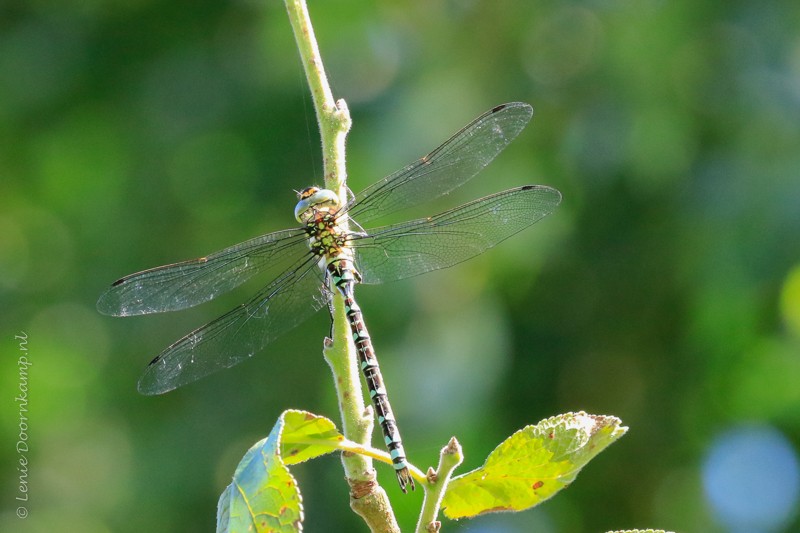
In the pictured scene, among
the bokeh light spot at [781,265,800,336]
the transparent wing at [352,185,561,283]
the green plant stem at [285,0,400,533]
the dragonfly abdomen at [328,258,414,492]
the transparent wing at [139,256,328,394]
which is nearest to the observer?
the green plant stem at [285,0,400,533]

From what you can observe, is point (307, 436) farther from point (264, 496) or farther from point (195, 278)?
point (195, 278)

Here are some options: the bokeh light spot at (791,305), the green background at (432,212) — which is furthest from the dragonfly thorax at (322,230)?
the bokeh light spot at (791,305)

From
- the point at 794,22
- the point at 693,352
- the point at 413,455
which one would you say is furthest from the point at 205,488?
the point at 794,22

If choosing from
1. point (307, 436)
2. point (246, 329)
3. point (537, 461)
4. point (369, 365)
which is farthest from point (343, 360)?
point (246, 329)

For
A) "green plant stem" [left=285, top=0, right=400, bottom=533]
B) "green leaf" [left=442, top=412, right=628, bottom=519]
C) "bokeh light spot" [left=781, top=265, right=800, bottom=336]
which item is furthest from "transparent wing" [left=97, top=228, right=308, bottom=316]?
"bokeh light spot" [left=781, top=265, right=800, bottom=336]

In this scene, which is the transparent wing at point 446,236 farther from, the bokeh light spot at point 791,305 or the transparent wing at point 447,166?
the bokeh light spot at point 791,305

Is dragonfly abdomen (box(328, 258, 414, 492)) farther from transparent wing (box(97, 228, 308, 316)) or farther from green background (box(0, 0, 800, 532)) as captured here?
green background (box(0, 0, 800, 532))
